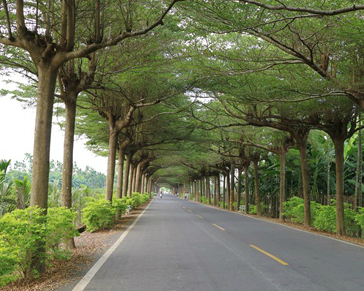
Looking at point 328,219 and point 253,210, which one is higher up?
point 328,219

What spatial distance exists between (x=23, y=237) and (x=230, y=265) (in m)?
4.39

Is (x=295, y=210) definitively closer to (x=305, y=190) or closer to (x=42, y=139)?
(x=305, y=190)

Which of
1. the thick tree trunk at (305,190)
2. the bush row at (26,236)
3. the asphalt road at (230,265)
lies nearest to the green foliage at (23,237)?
the bush row at (26,236)

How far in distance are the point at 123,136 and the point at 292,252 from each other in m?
15.9

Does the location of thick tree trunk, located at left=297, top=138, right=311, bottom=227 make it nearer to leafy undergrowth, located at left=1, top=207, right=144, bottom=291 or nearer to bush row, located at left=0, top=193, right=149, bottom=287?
leafy undergrowth, located at left=1, top=207, right=144, bottom=291

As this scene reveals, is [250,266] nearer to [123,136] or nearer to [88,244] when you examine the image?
[88,244]

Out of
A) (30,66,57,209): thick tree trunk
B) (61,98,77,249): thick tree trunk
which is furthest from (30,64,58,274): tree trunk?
(61,98,77,249): thick tree trunk

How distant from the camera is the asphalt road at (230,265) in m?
6.34

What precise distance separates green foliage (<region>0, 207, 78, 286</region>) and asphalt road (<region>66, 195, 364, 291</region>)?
3.79ft

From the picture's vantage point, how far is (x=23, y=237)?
6020 millimetres

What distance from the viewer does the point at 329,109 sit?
1494 cm

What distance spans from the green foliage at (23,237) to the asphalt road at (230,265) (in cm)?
115

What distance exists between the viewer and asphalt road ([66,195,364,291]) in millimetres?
6340

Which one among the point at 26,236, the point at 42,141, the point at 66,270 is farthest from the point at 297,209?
the point at 26,236
